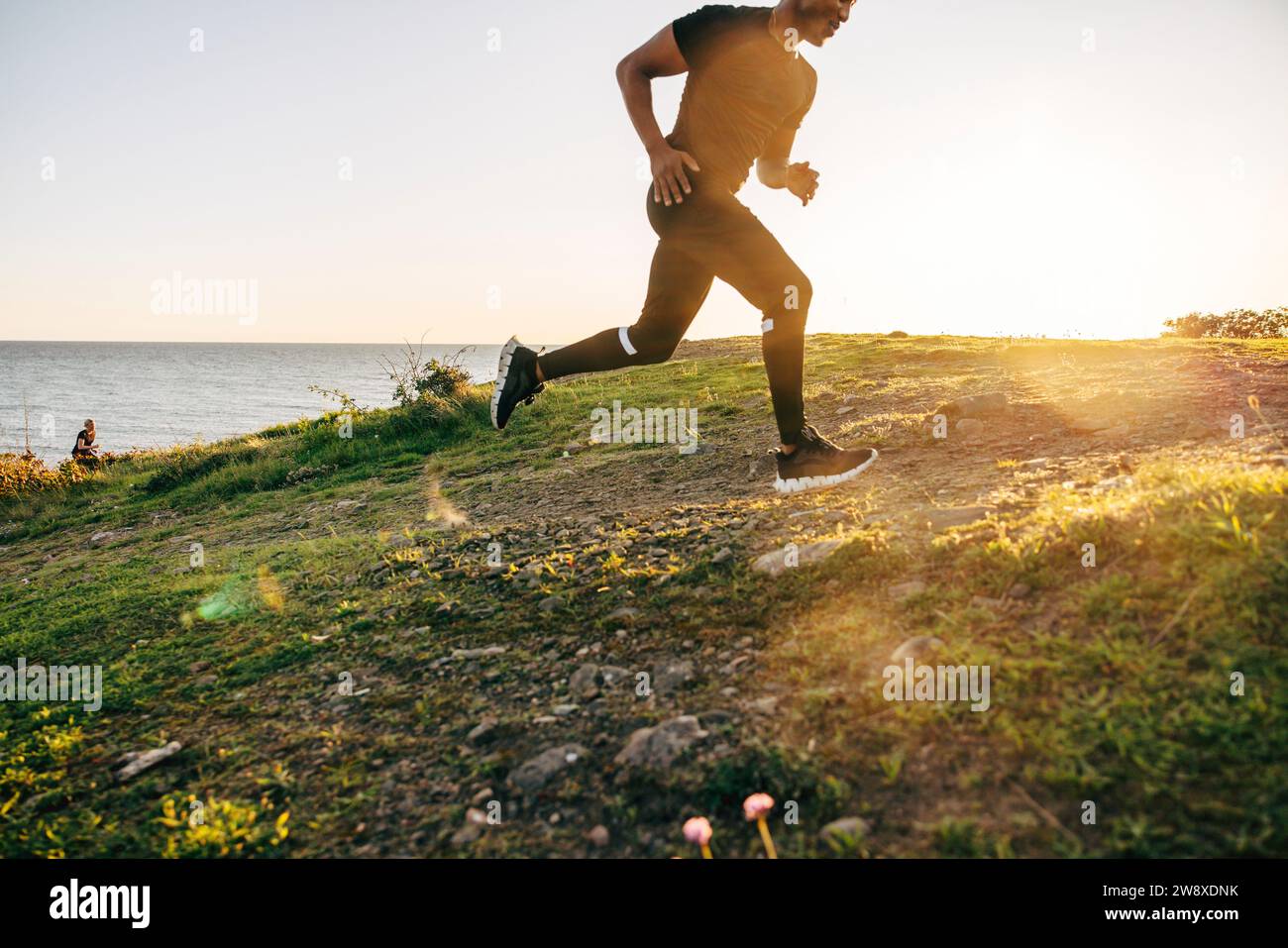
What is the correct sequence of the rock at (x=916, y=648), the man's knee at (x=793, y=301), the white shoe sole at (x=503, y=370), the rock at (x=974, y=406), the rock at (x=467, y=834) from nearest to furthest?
the rock at (x=467, y=834) < the rock at (x=916, y=648) < the man's knee at (x=793, y=301) < the white shoe sole at (x=503, y=370) < the rock at (x=974, y=406)

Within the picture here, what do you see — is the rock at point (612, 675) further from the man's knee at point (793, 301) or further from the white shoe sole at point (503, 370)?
the white shoe sole at point (503, 370)

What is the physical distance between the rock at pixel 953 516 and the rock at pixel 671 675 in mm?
1431

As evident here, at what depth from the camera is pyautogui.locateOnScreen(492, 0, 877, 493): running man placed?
3871 millimetres

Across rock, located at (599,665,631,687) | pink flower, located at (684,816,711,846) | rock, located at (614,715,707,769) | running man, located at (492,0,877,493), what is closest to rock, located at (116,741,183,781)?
rock, located at (599,665,631,687)

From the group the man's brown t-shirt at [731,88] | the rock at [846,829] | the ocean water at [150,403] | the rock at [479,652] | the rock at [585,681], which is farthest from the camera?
the ocean water at [150,403]

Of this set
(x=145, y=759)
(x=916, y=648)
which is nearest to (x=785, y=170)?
(x=916, y=648)

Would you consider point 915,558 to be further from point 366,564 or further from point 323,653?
point 366,564

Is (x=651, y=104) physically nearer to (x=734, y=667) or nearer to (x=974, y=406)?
(x=734, y=667)

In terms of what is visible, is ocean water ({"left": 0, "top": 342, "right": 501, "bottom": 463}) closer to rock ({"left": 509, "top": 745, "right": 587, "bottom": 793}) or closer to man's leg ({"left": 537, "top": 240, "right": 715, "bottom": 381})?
man's leg ({"left": 537, "top": 240, "right": 715, "bottom": 381})

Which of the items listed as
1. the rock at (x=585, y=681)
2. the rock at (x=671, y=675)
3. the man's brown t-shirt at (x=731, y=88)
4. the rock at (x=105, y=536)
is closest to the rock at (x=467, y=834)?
the rock at (x=585, y=681)

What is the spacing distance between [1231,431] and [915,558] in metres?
2.74

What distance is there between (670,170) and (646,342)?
1030 mm

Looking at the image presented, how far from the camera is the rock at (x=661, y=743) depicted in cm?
224
